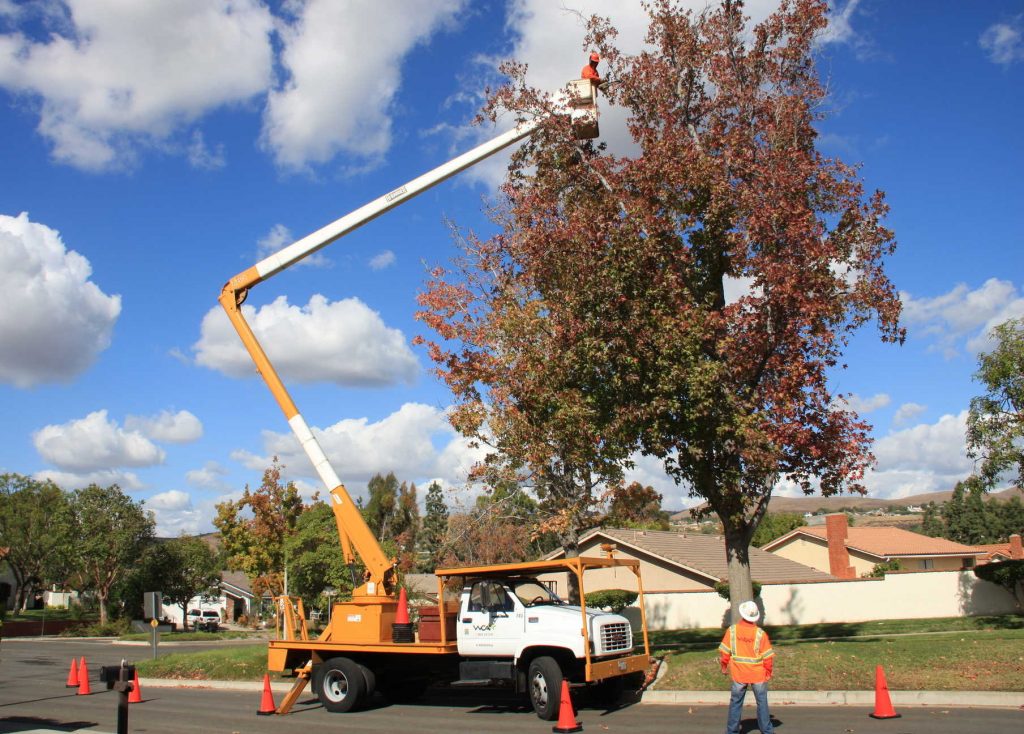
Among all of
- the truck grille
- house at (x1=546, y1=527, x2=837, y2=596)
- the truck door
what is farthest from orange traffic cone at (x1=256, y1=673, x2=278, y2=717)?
house at (x1=546, y1=527, x2=837, y2=596)

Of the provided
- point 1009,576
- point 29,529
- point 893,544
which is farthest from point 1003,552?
point 29,529

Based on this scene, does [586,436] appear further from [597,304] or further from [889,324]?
[889,324]

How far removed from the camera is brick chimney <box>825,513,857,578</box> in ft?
153

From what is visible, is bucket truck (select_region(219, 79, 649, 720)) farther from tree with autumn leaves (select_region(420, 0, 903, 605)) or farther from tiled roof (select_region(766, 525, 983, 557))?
tiled roof (select_region(766, 525, 983, 557))

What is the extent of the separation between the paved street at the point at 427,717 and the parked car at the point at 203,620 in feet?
127

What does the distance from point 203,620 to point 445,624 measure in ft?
173

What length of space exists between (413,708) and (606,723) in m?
4.49

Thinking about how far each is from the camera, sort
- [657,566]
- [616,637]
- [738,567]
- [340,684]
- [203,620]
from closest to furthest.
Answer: [616,637], [340,684], [738,567], [657,566], [203,620]

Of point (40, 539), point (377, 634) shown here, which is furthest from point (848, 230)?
point (40, 539)

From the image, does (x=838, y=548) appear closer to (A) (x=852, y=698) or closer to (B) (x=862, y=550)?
(B) (x=862, y=550)

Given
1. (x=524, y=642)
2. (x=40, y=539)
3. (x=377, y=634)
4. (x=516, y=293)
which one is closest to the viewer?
(x=524, y=642)

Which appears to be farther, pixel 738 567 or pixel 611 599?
pixel 611 599

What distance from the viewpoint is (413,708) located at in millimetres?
15391

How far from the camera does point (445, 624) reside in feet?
47.7
